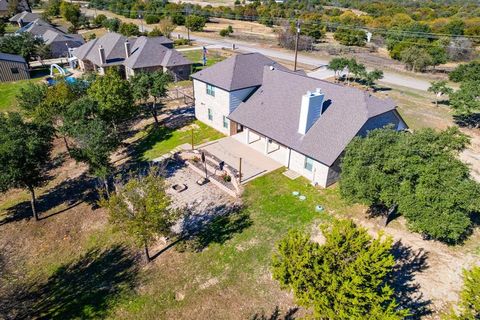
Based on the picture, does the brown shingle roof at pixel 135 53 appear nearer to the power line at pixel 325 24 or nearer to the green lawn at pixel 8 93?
the green lawn at pixel 8 93

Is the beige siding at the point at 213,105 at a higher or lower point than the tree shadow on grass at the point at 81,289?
higher

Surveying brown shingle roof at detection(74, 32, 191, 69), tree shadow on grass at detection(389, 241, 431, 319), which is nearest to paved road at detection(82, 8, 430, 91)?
brown shingle roof at detection(74, 32, 191, 69)

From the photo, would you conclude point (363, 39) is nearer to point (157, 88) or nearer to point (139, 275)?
point (157, 88)

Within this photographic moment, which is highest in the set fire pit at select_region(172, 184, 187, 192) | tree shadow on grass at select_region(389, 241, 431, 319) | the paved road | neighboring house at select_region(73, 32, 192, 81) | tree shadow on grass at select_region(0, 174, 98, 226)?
neighboring house at select_region(73, 32, 192, 81)

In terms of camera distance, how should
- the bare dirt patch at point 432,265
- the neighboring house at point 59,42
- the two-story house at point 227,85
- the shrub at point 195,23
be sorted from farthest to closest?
1. the shrub at point 195,23
2. the neighboring house at point 59,42
3. the two-story house at point 227,85
4. the bare dirt patch at point 432,265

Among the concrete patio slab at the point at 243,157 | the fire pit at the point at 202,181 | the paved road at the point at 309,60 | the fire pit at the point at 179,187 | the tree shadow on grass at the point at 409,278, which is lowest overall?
the fire pit at the point at 179,187

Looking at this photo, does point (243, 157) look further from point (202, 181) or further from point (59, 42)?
point (59, 42)

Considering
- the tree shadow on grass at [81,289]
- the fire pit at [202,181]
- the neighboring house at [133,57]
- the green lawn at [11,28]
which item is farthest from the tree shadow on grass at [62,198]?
the green lawn at [11,28]

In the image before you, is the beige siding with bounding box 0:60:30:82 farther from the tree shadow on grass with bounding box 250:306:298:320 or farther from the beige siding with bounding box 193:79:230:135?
the tree shadow on grass with bounding box 250:306:298:320
